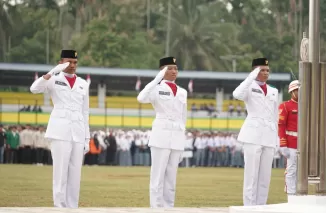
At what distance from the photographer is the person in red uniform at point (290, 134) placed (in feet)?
50.9

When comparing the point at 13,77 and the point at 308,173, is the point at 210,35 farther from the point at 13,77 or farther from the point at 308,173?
the point at 308,173

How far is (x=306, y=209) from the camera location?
1002cm

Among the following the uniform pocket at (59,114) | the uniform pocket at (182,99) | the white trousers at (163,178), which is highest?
the uniform pocket at (182,99)

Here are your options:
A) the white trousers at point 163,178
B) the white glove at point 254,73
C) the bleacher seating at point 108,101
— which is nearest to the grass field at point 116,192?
the white trousers at point 163,178

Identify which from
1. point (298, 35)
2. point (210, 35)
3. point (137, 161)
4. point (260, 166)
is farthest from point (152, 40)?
point (260, 166)

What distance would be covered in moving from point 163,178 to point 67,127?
1.46 m

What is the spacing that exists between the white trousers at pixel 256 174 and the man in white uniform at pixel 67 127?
2.21 meters

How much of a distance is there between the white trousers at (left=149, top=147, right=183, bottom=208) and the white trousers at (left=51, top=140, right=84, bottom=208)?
1.02m

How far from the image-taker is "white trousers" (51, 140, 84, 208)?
12789 millimetres

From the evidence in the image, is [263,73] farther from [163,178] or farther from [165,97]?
[163,178]

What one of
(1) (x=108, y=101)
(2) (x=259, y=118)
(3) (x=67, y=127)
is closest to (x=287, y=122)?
(2) (x=259, y=118)

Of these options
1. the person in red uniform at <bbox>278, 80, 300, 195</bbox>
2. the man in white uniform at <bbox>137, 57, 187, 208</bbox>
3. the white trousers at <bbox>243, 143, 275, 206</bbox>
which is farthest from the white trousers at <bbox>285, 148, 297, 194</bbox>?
the man in white uniform at <bbox>137, 57, 187, 208</bbox>

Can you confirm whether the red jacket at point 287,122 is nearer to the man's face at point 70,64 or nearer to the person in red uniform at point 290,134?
the person in red uniform at point 290,134

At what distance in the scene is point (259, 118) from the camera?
14344 mm
